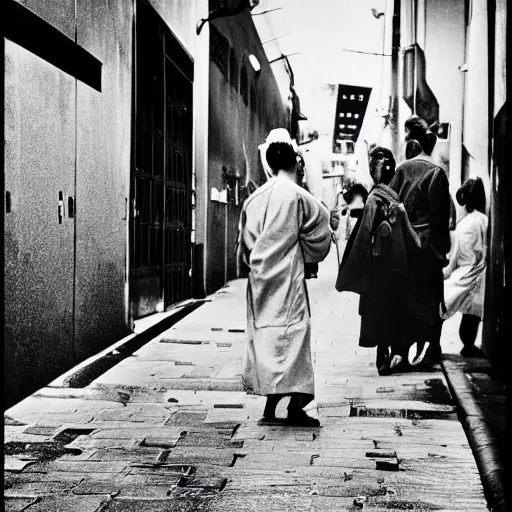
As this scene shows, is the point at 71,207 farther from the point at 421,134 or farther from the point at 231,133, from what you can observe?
the point at 231,133

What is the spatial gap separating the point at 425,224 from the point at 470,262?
76cm

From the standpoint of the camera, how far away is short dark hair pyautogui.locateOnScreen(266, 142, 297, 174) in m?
5.42

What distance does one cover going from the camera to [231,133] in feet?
57.2

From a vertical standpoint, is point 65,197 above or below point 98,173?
below

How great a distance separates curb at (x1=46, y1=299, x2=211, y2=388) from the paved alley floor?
0.37 ft

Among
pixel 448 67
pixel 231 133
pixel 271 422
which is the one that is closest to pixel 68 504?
pixel 271 422

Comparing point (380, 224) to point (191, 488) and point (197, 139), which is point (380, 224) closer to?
point (191, 488)

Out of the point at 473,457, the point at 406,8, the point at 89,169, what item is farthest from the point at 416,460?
the point at 406,8

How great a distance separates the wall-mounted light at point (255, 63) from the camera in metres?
20.1

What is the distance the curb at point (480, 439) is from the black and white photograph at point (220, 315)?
21 mm

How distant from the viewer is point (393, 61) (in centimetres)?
2417

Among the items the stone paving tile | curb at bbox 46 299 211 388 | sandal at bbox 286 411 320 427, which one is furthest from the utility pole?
the stone paving tile

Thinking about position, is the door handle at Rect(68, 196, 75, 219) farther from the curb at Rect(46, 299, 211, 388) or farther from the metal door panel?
the curb at Rect(46, 299, 211, 388)

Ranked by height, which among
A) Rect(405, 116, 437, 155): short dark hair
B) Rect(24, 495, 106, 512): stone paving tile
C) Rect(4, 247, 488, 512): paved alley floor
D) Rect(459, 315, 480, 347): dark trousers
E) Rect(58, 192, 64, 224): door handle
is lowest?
Rect(4, 247, 488, 512): paved alley floor
